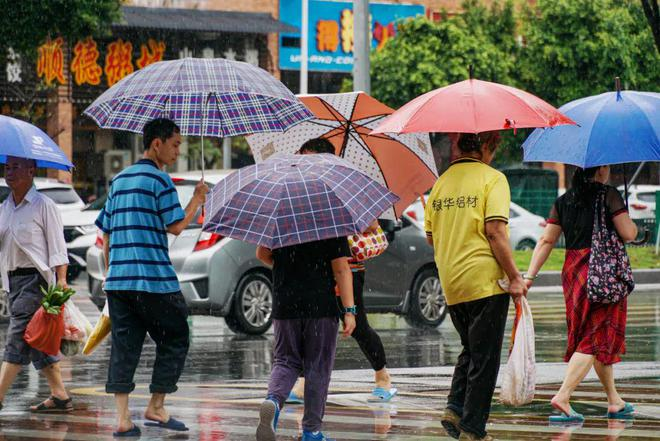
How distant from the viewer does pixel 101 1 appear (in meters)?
23.5

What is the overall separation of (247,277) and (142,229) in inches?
257

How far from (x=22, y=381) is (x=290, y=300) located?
4.22 meters

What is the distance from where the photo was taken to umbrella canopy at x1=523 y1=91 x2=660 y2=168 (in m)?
8.32

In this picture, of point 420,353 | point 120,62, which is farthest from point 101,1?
point 120,62

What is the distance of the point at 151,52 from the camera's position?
39.2 m

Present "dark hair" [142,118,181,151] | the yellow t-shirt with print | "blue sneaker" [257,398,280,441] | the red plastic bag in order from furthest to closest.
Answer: the red plastic bag < "dark hair" [142,118,181,151] < the yellow t-shirt with print < "blue sneaker" [257,398,280,441]

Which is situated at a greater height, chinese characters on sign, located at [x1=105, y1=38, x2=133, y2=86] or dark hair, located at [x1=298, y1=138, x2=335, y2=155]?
chinese characters on sign, located at [x1=105, y1=38, x2=133, y2=86]

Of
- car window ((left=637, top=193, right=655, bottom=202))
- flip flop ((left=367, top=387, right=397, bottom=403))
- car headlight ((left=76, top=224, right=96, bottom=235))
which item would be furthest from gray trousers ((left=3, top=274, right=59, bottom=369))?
car window ((left=637, top=193, right=655, bottom=202))

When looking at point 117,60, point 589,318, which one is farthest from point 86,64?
point 589,318

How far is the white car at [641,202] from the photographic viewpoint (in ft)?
114

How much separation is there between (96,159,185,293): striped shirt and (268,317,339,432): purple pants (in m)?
0.87

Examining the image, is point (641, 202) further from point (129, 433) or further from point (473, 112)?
point (129, 433)

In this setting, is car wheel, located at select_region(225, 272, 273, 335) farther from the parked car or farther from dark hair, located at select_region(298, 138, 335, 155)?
dark hair, located at select_region(298, 138, 335, 155)

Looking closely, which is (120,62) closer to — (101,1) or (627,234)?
(101,1)
